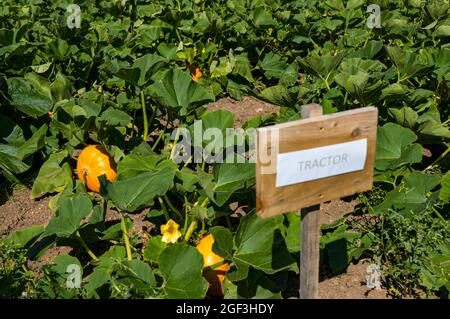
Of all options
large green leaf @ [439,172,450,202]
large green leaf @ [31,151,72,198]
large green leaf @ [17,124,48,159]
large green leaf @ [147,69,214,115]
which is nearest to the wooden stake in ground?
large green leaf @ [439,172,450,202]

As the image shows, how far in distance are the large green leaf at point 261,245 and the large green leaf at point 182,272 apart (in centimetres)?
17

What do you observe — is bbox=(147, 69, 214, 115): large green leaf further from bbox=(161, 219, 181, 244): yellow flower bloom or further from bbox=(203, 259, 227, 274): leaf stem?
bbox=(203, 259, 227, 274): leaf stem

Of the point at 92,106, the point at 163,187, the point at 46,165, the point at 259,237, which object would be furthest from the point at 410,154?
the point at 46,165

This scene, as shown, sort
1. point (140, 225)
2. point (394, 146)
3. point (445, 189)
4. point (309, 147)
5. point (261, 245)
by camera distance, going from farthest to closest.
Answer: point (140, 225), point (394, 146), point (445, 189), point (261, 245), point (309, 147)

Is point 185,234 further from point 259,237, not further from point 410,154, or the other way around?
point 410,154

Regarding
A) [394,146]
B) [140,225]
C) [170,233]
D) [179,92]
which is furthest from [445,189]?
[140,225]

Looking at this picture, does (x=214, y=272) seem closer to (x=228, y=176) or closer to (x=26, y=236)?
(x=228, y=176)

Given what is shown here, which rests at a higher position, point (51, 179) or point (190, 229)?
point (190, 229)

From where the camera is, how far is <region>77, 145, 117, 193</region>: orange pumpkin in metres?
3.66

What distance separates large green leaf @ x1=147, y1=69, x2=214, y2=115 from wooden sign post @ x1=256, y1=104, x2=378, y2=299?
1.24 m

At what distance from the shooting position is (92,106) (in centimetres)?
362

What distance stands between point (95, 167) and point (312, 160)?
187 centimetres

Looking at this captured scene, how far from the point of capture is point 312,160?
2.08 m

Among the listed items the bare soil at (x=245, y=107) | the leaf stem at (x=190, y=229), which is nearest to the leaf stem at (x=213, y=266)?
the leaf stem at (x=190, y=229)
